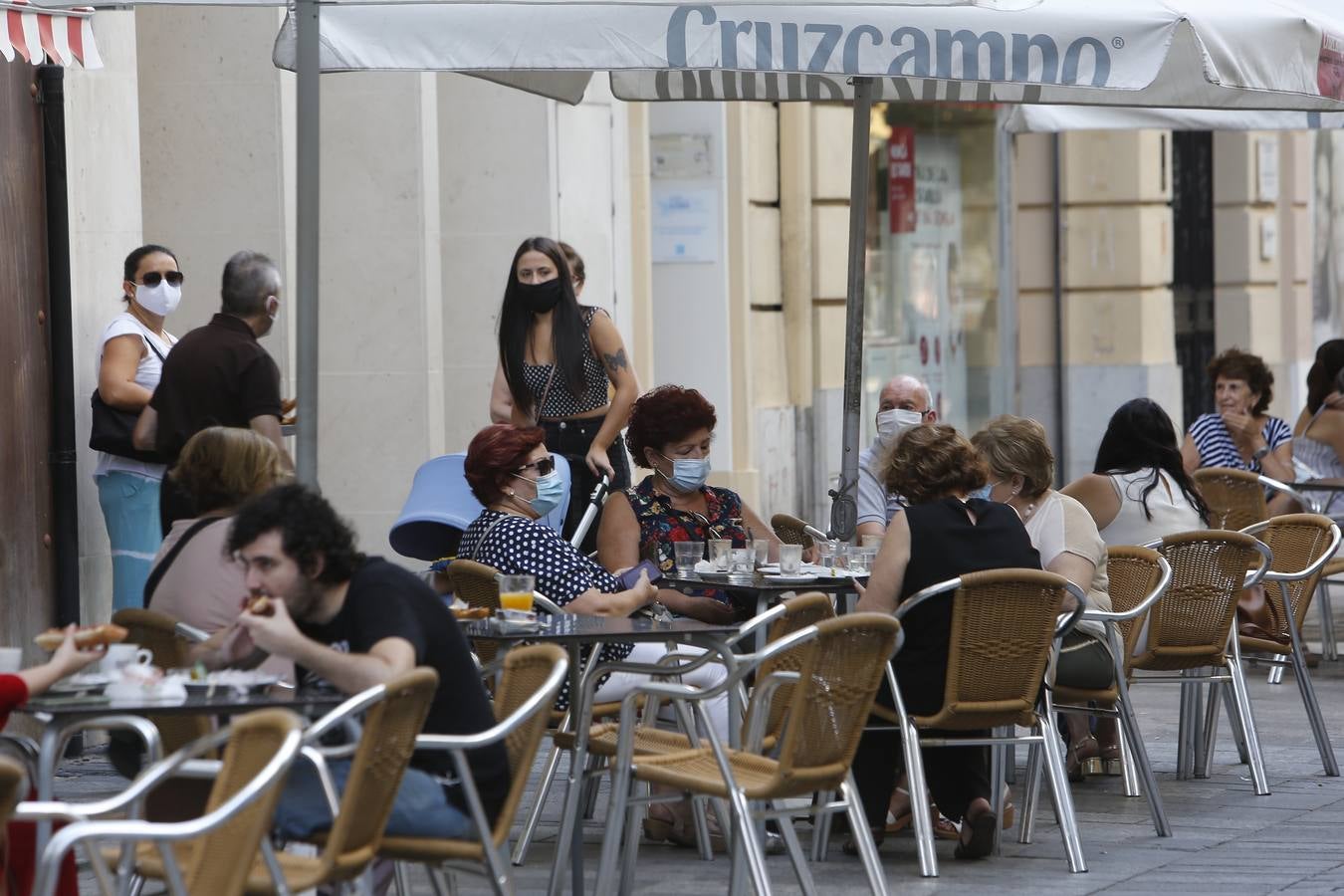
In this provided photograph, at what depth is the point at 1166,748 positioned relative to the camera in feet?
28.7

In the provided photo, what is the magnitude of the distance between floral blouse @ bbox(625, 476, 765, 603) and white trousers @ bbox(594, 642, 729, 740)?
0.37 metres

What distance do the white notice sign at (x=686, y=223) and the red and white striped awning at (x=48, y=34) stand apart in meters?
7.33

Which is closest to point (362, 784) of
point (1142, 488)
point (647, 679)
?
point (647, 679)

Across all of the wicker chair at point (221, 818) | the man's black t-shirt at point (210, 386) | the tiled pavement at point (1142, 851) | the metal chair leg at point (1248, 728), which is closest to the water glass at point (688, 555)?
the tiled pavement at point (1142, 851)

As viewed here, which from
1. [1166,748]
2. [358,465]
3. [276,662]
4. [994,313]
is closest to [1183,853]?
[1166,748]

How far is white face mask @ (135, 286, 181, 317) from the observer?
335 inches

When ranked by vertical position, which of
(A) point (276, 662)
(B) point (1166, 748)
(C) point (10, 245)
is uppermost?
(C) point (10, 245)

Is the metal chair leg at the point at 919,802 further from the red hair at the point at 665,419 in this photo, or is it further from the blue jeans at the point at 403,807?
the blue jeans at the point at 403,807

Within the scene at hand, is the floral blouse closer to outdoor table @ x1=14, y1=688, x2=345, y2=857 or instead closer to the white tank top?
the white tank top

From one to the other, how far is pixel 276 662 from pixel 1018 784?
129 inches

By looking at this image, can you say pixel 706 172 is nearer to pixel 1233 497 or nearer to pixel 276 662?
pixel 1233 497

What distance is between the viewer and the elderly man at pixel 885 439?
8438 mm

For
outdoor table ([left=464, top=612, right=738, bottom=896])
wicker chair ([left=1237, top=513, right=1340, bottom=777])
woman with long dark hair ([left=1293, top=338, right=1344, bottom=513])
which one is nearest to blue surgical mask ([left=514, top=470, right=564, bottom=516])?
outdoor table ([left=464, top=612, right=738, bottom=896])

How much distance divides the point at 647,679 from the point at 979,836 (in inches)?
41.3
